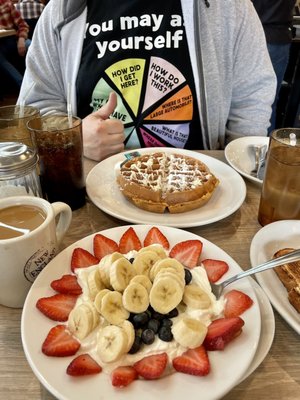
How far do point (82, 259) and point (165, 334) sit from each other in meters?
0.26

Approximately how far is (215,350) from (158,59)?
1191mm

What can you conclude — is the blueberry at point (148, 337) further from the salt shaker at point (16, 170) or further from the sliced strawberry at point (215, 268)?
the salt shaker at point (16, 170)

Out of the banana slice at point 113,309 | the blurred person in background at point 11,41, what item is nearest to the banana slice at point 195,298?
the banana slice at point 113,309

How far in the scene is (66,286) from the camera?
0.73 meters

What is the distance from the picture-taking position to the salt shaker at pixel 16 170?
83cm

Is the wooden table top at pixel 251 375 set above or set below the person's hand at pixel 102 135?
below

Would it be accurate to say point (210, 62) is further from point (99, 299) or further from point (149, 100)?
point (99, 299)

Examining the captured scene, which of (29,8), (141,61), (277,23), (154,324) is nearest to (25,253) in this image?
(154,324)

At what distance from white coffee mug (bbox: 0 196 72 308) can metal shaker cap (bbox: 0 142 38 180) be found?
85mm

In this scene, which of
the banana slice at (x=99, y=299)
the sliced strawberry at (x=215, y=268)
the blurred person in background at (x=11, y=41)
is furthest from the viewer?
the blurred person in background at (x=11, y=41)

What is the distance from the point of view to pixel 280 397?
2.04ft

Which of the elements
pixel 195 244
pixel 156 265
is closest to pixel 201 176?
pixel 195 244

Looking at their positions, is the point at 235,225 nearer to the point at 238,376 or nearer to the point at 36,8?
the point at 238,376

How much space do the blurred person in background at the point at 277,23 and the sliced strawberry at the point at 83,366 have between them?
2.84 m
